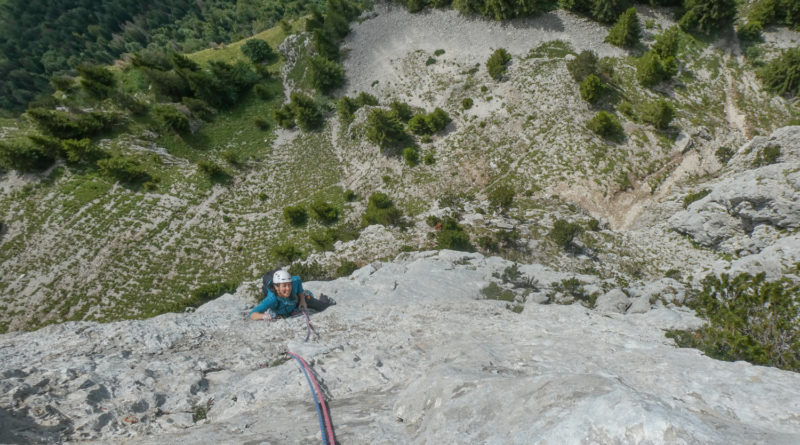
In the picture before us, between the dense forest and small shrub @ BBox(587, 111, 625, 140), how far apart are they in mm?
131536

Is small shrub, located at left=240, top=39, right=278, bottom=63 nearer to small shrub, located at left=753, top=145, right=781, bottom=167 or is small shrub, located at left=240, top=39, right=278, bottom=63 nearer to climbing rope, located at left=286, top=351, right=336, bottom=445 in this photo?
climbing rope, located at left=286, top=351, right=336, bottom=445

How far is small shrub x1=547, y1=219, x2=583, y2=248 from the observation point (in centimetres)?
2694

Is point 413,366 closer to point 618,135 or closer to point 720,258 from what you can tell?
point 720,258

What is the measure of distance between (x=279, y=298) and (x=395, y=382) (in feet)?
22.0

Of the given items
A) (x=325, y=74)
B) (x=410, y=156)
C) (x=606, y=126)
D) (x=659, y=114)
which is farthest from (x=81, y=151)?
(x=659, y=114)

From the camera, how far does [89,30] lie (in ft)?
498

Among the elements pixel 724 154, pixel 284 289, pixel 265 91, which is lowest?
pixel 724 154

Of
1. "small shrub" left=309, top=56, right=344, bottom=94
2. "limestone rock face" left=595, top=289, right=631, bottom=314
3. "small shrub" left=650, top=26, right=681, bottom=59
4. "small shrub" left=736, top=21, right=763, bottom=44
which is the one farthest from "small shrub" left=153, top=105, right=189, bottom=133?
"small shrub" left=736, top=21, right=763, bottom=44

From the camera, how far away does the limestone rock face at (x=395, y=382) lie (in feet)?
17.4

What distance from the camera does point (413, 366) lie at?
395 inches

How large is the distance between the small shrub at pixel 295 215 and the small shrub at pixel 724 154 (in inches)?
1881

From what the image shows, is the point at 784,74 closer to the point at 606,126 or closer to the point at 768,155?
the point at 768,155

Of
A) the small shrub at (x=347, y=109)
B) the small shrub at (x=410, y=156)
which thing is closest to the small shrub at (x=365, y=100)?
the small shrub at (x=347, y=109)

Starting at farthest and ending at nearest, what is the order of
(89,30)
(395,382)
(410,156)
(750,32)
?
(89,30) → (410,156) → (750,32) → (395,382)
